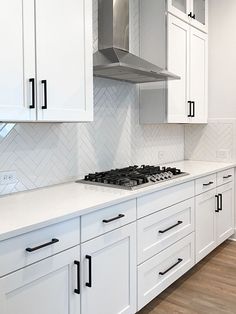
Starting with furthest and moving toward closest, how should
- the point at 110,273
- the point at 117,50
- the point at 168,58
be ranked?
1. the point at 168,58
2. the point at 117,50
3. the point at 110,273

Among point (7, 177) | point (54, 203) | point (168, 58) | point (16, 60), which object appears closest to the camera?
point (16, 60)

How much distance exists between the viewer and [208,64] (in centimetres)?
370

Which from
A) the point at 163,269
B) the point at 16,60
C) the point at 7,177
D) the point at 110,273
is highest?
the point at 16,60

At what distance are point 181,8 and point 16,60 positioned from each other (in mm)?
2108

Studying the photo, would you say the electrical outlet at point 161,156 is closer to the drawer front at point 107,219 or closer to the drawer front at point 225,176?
the drawer front at point 225,176

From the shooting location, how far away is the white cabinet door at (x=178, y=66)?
297 centimetres

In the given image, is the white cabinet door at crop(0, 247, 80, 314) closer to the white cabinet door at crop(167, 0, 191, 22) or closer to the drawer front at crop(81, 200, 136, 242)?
the drawer front at crop(81, 200, 136, 242)

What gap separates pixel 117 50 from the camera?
2.49 meters

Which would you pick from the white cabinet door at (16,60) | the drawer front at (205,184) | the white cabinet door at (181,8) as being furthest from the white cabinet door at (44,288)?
the white cabinet door at (181,8)

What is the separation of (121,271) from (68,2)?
161cm

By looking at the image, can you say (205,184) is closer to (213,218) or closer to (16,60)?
(213,218)

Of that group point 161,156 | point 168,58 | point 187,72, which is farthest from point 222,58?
point 161,156

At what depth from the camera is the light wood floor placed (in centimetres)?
232

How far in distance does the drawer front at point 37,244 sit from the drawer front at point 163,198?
Result: 595 millimetres
